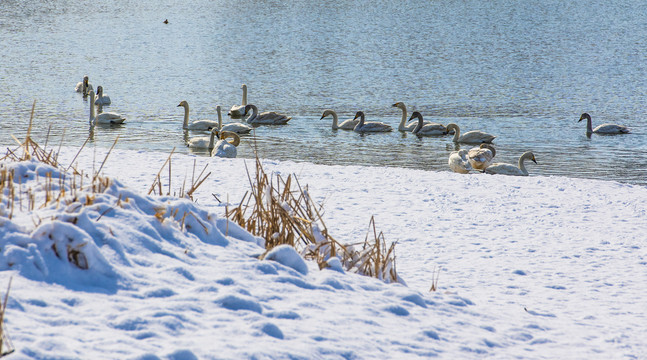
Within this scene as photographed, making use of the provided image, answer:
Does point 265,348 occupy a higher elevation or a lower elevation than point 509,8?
lower

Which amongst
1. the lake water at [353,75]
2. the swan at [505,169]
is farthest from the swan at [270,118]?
the swan at [505,169]

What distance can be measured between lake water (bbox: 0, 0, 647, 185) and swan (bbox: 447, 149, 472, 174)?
74 centimetres

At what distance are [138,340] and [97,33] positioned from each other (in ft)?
150

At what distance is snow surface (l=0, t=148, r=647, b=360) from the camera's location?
350cm

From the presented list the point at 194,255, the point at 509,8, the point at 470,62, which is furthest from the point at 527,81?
the point at 509,8

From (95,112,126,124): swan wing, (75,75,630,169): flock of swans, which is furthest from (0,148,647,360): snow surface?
(95,112,126,124): swan wing

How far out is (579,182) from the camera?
10844 mm

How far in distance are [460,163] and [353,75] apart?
15.8 m

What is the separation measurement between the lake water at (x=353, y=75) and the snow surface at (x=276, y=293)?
8710mm

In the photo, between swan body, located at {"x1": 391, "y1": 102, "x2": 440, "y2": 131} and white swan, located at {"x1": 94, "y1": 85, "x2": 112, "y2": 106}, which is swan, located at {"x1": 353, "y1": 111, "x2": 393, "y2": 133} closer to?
swan body, located at {"x1": 391, "y1": 102, "x2": 440, "y2": 131}

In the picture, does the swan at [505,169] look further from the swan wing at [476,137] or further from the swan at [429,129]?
the swan at [429,129]

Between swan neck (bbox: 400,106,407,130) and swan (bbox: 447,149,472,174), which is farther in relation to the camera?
swan neck (bbox: 400,106,407,130)

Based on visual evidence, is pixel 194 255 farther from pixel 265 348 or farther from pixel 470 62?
pixel 470 62

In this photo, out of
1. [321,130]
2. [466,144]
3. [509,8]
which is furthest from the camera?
[509,8]
